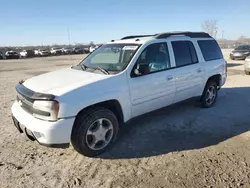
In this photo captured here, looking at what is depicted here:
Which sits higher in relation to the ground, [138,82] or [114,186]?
[138,82]

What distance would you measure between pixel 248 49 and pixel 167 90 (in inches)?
833

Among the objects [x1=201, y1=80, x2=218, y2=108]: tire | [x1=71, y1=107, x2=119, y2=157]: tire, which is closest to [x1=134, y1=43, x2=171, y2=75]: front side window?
[x1=71, y1=107, x2=119, y2=157]: tire

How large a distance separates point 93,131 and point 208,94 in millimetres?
3520

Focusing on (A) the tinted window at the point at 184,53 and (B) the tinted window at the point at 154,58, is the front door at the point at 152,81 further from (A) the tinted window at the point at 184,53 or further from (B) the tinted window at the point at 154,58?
(A) the tinted window at the point at 184,53

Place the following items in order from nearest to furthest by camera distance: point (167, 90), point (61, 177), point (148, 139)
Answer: point (61, 177) < point (148, 139) < point (167, 90)

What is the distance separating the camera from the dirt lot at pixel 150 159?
10.1 feet

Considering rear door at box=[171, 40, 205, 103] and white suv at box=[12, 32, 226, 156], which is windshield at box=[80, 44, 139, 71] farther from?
rear door at box=[171, 40, 205, 103]

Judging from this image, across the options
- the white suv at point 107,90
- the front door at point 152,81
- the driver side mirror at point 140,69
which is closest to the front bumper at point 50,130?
the white suv at point 107,90

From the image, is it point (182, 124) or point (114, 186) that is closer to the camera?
point (114, 186)

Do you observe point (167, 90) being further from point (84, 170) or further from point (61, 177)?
point (61, 177)

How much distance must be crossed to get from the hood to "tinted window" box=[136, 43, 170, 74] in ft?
2.57

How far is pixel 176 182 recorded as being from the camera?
3020mm

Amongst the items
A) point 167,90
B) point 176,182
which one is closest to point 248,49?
point 167,90

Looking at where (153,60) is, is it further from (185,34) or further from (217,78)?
(217,78)
